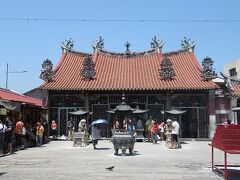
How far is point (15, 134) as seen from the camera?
21.3 meters

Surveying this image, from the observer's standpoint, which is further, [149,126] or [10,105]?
[149,126]

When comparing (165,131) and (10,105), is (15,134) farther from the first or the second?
(165,131)

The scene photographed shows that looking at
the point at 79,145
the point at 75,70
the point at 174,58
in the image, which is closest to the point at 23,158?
the point at 79,145

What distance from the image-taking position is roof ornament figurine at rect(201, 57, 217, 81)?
31555 mm

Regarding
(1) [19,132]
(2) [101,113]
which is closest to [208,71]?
(2) [101,113]

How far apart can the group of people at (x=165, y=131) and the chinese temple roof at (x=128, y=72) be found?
10.7 ft

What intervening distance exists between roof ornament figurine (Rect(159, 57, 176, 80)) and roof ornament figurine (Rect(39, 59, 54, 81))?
28.1 feet

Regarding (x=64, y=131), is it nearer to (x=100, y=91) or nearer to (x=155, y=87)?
(x=100, y=91)

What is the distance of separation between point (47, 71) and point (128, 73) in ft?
21.4

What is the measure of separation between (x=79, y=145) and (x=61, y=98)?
8359 mm

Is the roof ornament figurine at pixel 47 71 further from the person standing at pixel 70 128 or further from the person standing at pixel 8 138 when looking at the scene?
the person standing at pixel 8 138

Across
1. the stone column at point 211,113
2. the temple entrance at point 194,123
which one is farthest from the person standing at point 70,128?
the stone column at point 211,113

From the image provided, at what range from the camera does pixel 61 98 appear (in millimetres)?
31734

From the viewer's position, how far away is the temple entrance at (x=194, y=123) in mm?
31594
